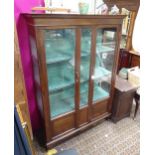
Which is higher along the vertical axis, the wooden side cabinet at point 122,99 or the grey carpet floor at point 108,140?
the wooden side cabinet at point 122,99

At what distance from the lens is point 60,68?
181 centimetres

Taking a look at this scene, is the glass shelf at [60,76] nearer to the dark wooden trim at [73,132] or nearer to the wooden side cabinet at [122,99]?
the dark wooden trim at [73,132]

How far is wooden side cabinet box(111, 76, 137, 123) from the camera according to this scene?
217cm

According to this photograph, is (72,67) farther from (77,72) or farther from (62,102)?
(62,102)

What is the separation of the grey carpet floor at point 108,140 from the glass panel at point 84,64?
0.51 meters

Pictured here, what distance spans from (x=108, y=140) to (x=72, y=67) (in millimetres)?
1156

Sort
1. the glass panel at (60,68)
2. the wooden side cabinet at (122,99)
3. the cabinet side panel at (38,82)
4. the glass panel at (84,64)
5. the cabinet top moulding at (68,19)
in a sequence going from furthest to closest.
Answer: the wooden side cabinet at (122,99) → the glass panel at (84,64) → the glass panel at (60,68) → the cabinet side panel at (38,82) → the cabinet top moulding at (68,19)

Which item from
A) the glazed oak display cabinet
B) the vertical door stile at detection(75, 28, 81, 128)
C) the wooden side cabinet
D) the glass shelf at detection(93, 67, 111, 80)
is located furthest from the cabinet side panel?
the wooden side cabinet

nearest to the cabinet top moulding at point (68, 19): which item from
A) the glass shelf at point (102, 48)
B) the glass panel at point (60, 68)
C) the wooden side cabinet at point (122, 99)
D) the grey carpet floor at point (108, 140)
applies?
the glass panel at point (60, 68)

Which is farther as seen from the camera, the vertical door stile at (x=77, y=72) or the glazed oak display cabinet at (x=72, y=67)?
the vertical door stile at (x=77, y=72)

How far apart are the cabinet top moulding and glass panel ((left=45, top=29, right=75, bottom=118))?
4.0 inches

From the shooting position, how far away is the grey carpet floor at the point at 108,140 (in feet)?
6.16

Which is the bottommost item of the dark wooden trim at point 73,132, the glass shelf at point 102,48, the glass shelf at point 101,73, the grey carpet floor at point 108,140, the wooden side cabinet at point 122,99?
the grey carpet floor at point 108,140

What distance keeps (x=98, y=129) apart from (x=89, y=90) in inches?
27.3
